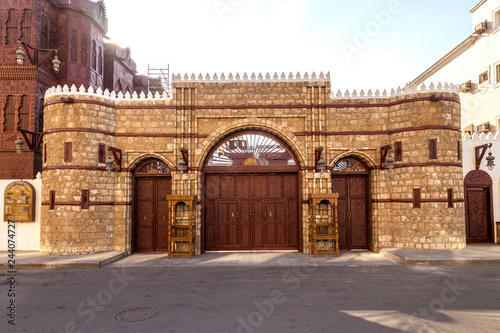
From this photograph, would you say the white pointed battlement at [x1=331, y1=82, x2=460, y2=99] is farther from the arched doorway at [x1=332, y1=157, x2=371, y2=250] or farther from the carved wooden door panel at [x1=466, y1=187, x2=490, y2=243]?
the carved wooden door panel at [x1=466, y1=187, x2=490, y2=243]

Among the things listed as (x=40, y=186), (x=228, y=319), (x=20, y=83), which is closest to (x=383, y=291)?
(x=228, y=319)

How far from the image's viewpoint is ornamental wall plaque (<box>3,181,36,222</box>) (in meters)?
11.3

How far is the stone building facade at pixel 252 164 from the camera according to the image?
1041 cm

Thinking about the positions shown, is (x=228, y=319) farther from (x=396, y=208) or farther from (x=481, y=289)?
(x=396, y=208)

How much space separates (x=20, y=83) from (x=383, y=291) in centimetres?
1397

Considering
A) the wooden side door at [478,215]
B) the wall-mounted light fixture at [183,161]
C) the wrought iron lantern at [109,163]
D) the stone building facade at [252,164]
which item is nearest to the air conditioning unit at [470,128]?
the wooden side door at [478,215]

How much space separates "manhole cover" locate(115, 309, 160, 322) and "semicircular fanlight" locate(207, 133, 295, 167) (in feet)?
21.1

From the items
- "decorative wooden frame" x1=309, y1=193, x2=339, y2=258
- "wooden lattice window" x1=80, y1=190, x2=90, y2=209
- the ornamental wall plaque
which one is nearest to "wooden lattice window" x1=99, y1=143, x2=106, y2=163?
"wooden lattice window" x1=80, y1=190, x2=90, y2=209

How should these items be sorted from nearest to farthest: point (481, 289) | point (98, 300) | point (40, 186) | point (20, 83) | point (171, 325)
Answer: point (171, 325) → point (98, 300) → point (481, 289) → point (40, 186) → point (20, 83)

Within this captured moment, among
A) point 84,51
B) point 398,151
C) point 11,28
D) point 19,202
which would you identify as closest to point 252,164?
point 398,151

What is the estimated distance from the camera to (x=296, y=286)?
695 centimetres

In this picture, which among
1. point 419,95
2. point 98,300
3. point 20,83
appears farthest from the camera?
point 20,83

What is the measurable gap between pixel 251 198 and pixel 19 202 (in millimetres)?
8060

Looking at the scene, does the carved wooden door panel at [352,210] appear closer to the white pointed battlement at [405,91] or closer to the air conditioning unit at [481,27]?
the white pointed battlement at [405,91]
